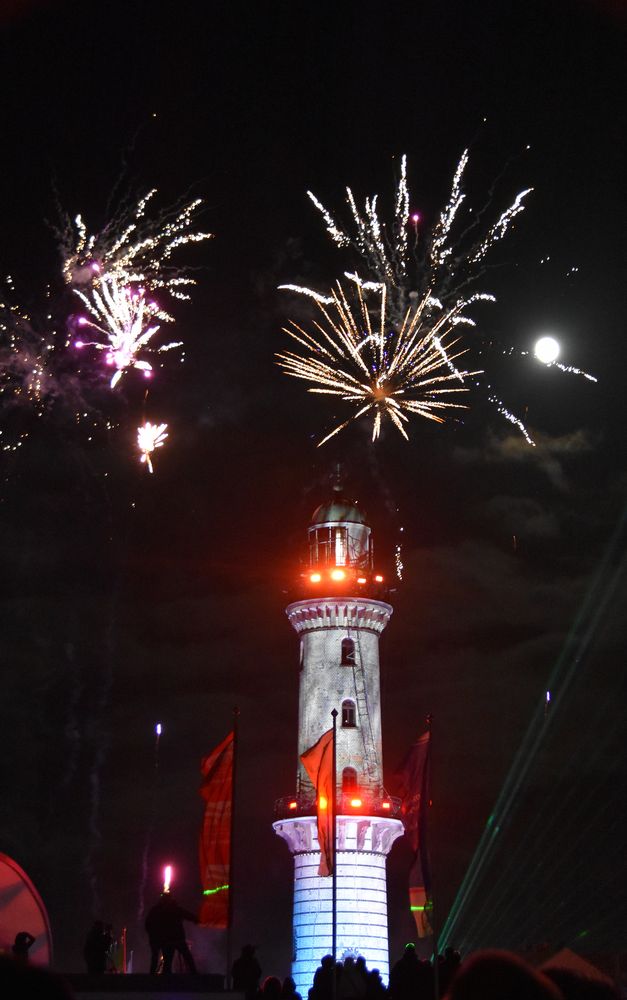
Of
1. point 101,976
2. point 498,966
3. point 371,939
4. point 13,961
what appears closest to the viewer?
point 13,961

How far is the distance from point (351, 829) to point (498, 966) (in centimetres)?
6058

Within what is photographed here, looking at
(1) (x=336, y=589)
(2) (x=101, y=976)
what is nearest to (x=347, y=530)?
(1) (x=336, y=589)

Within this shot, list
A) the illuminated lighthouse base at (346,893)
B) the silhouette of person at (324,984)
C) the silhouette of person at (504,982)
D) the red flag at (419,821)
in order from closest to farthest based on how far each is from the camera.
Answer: the silhouette of person at (504,982), the silhouette of person at (324,984), the red flag at (419,821), the illuminated lighthouse base at (346,893)

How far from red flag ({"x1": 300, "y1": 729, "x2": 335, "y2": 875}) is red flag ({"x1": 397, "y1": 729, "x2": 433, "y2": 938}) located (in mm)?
2820

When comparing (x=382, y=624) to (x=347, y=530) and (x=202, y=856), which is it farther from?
(x=202, y=856)

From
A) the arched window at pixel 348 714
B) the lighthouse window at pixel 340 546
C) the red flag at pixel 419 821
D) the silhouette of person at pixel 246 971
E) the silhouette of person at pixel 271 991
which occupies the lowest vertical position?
the silhouette of person at pixel 271 991

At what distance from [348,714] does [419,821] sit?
26442 millimetres

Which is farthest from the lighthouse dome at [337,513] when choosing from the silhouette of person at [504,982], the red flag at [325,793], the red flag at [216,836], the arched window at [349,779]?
the silhouette of person at [504,982]

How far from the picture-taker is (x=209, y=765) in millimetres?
34688

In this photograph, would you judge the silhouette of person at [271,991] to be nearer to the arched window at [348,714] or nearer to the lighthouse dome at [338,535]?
the arched window at [348,714]

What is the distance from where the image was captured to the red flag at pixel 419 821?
127ft

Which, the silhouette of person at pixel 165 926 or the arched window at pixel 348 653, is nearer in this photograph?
the silhouette of person at pixel 165 926

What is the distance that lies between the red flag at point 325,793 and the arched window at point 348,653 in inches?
873

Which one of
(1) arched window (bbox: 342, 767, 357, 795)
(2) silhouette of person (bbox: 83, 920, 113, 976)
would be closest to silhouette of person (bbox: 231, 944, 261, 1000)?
(2) silhouette of person (bbox: 83, 920, 113, 976)
